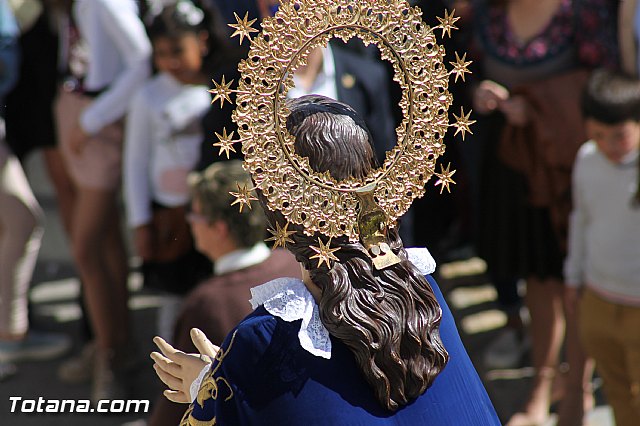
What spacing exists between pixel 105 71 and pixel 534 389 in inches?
83.4

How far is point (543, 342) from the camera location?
4.46 meters

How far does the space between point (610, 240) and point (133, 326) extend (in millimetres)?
2053

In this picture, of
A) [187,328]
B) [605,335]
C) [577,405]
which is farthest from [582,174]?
[187,328]

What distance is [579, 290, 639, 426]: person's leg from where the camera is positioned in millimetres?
3891

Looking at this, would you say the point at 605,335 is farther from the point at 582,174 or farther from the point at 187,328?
the point at 187,328

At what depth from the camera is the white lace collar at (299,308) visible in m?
1.90

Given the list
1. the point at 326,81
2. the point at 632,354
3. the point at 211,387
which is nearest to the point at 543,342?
the point at 632,354

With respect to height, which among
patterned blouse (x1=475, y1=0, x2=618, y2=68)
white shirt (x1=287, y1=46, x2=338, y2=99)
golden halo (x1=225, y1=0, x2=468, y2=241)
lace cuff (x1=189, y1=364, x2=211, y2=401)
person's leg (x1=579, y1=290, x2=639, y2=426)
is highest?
golden halo (x1=225, y1=0, x2=468, y2=241)

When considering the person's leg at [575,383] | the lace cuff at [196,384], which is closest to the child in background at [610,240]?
the person's leg at [575,383]

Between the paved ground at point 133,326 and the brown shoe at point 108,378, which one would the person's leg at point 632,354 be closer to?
the paved ground at point 133,326

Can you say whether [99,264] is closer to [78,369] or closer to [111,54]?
[78,369]

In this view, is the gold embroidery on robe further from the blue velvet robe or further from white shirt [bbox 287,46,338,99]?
white shirt [bbox 287,46,338,99]

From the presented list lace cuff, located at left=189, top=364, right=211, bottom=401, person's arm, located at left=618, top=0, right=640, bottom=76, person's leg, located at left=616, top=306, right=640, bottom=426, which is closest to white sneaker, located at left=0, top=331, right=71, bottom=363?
person's leg, located at left=616, top=306, right=640, bottom=426

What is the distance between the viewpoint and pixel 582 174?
4086 mm
